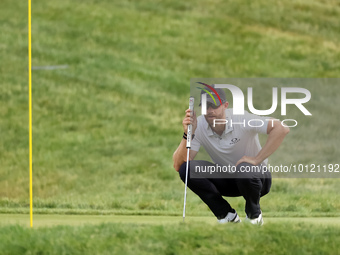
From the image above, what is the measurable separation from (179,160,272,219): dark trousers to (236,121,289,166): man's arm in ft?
0.43

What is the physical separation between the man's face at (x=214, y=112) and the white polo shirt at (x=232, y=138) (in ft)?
0.30

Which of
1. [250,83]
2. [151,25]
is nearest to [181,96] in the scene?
[250,83]

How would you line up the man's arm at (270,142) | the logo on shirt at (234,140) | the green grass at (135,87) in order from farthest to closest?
the green grass at (135,87)
the logo on shirt at (234,140)
the man's arm at (270,142)

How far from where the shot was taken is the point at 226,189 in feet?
29.7

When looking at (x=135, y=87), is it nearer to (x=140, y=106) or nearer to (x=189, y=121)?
(x=140, y=106)

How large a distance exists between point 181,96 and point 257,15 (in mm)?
13602

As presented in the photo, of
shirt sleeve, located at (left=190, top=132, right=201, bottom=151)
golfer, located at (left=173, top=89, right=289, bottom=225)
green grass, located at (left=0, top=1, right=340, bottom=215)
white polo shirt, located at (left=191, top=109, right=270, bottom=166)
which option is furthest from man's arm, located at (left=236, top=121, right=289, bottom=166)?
green grass, located at (left=0, top=1, right=340, bottom=215)

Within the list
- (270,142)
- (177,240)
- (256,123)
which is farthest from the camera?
(256,123)

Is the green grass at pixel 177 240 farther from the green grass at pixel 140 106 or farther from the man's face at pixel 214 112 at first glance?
the man's face at pixel 214 112

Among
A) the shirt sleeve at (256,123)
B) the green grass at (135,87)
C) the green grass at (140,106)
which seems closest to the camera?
the green grass at (140,106)

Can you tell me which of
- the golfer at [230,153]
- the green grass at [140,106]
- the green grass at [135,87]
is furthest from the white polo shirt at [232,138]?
the green grass at [135,87]

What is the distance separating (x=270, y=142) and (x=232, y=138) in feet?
1.85

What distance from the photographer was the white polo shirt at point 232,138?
342 inches

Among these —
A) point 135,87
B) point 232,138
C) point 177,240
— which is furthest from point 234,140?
point 135,87
